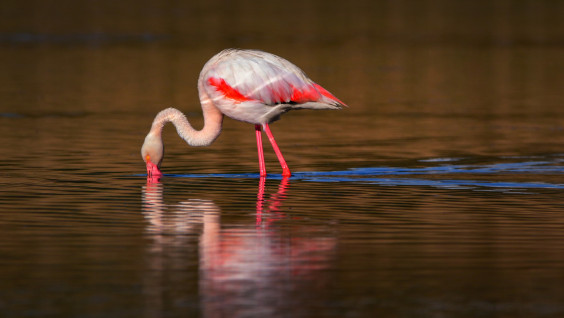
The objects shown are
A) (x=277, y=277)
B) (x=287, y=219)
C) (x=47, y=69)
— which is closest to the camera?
(x=277, y=277)

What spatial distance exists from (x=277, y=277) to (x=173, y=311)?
1028mm

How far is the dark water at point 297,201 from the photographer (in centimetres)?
761

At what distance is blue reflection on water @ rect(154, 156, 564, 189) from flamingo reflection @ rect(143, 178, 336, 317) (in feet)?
5.66

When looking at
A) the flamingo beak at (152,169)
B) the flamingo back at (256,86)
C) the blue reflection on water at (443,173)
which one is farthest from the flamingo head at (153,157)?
the flamingo back at (256,86)

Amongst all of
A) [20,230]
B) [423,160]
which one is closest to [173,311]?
[20,230]

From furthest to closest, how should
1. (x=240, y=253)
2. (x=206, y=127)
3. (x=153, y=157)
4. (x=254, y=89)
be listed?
(x=206, y=127)
(x=254, y=89)
(x=153, y=157)
(x=240, y=253)

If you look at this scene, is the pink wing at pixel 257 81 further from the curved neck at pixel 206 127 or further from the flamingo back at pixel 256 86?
the curved neck at pixel 206 127

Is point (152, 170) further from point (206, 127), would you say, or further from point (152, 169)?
point (206, 127)

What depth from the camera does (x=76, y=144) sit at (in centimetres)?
1605

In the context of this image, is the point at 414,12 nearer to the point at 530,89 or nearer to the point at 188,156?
the point at 530,89

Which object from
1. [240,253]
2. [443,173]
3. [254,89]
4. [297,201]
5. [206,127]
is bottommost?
[240,253]

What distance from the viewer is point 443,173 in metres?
13.5

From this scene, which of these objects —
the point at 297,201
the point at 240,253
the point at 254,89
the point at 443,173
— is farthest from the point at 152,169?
the point at 240,253

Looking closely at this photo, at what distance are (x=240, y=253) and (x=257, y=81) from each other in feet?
16.0
